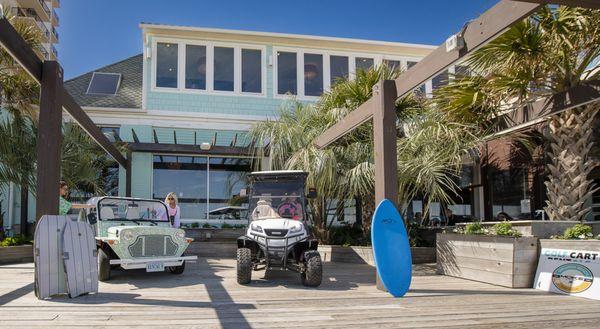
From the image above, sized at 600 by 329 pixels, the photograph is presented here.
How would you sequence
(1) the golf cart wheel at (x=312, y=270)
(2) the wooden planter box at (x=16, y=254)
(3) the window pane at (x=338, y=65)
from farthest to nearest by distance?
(3) the window pane at (x=338, y=65)
(2) the wooden planter box at (x=16, y=254)
(1) the golf cart wheel at (x=312, y=270)

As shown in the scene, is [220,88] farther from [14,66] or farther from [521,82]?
[521,82]

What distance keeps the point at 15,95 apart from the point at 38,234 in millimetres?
5944

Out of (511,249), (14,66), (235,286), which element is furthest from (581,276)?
(14,66)

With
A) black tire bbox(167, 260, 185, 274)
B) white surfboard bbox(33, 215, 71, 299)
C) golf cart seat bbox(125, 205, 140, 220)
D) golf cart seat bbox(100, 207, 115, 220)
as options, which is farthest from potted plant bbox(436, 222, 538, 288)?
white surfboard bbox(33, 215, 71, 299)

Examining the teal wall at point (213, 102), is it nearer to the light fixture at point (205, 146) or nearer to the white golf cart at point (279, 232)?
the light fixture at point (205, 146)

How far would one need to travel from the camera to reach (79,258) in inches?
244

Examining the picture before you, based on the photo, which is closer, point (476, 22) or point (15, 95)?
point (476, 22)

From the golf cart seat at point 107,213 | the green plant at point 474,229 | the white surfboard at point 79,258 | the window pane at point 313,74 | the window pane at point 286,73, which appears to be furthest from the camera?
the window pane at point 313,74

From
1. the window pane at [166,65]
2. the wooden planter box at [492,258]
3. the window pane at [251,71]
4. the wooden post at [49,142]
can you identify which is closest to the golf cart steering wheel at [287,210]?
the wooden planter box at [492,258]

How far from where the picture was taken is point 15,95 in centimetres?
1059

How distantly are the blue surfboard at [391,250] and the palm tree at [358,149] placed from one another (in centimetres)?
252

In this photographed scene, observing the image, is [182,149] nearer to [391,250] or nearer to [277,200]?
[277,200]

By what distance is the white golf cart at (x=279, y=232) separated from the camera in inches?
289

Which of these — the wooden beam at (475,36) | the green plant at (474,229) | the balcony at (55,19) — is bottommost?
the green plant at (474,229)
